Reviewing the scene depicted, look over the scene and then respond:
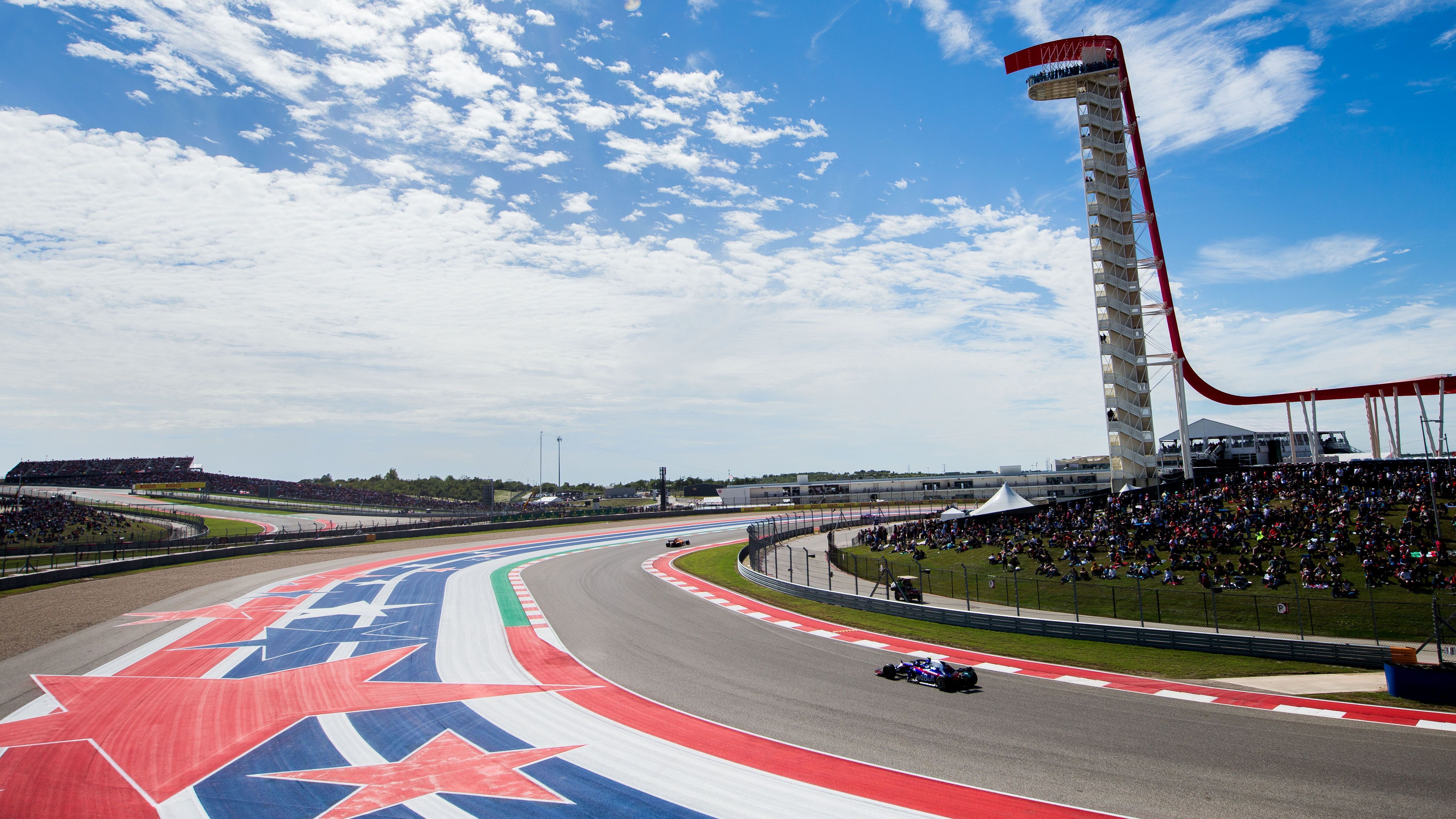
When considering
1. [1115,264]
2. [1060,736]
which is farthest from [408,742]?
[1115,264]

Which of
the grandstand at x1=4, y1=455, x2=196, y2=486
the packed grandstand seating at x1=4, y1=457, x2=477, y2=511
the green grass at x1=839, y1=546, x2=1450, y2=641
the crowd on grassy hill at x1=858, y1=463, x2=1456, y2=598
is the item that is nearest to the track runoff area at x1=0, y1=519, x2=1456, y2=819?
the green grass at x1=839, y1=546, x2=1450, y2=641

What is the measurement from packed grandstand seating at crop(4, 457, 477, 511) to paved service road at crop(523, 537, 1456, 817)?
75686mm

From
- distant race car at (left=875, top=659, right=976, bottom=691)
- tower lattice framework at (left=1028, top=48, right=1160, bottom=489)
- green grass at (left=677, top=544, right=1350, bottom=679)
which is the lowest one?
green grass at (left=677, top=544, right=1350, bottom=679)

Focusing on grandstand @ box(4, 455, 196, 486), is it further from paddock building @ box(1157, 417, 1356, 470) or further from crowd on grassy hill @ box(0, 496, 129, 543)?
paddock building @ box(1157, 417, 1356, 470)

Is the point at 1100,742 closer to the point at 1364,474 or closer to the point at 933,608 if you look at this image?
the point at 933,608

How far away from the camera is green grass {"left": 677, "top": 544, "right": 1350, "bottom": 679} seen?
1708 centimetres

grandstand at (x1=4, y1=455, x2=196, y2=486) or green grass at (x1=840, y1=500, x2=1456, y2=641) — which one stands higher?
grandstand at (x1=4, y1=455, x2=196, y2=486)

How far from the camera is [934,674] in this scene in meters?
16.1

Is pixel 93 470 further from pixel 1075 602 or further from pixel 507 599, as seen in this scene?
pixel 1075 602

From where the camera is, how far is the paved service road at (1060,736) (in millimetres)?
10281

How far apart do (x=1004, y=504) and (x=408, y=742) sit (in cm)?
3833

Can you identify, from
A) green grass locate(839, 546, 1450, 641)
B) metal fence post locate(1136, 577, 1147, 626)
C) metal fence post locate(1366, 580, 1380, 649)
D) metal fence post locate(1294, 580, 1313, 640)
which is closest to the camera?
metal fence post locate(1366, 580, 1380, 649)

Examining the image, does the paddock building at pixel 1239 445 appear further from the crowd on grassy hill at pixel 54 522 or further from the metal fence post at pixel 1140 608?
the crowd on grassy hill at pixel 54 522

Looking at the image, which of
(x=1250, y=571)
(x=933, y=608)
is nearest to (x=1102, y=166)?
(x=1250, y=571)
